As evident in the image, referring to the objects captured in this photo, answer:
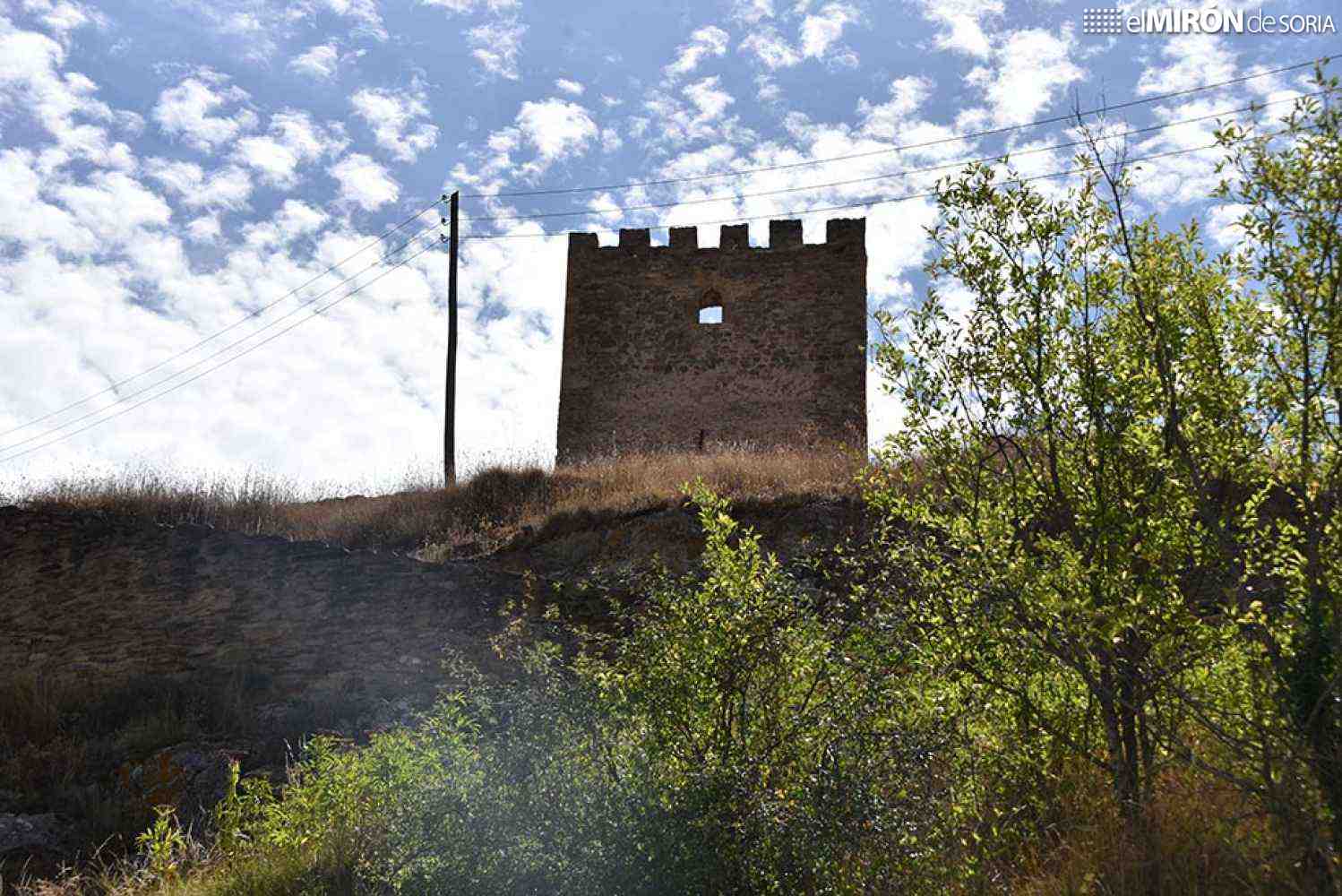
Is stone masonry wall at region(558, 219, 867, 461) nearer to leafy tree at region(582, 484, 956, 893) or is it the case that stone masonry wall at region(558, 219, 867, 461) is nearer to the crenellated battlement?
the crenellated battlement

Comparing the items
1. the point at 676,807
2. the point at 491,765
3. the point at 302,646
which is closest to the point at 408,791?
the point at 491,765

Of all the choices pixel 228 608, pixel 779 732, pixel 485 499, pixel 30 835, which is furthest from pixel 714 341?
pixel 779 732

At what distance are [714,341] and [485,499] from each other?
627 cm

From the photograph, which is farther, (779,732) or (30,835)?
(30,835)

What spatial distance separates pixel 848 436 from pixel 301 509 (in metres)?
8.80

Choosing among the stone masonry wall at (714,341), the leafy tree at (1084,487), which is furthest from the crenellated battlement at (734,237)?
the leafy tree at (1084,487)

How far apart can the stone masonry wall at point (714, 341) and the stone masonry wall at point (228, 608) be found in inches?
311

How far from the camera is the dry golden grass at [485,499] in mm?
11969

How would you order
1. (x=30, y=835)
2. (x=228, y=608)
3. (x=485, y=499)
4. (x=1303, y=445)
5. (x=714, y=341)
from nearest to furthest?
(x=1303, y=445)
(x=30, y=835)
(x=228, y=608)
(x=485, y=499)
(x=714, y=341)

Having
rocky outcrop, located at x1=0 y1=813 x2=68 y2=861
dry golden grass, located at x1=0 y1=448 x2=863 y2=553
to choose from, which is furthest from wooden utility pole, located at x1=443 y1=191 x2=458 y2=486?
rocky outcrop, located at x1=0 y1=813 x2=68 y2=861

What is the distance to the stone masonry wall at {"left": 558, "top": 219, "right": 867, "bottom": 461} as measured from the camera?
58.4 ft

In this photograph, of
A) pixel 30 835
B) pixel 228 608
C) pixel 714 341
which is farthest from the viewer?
pixel 714 341

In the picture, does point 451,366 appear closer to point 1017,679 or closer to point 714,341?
point 714,341

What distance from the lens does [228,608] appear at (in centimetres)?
944
